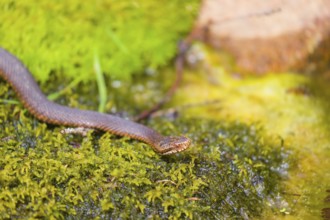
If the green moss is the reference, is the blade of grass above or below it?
below

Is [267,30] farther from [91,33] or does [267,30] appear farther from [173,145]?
[173,145]

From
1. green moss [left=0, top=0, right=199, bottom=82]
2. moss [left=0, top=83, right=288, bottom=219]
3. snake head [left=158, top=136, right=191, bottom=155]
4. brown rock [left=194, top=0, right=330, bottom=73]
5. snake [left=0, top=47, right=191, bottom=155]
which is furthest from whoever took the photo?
brown rock [left=194, top=0, right=330, bottom=73]

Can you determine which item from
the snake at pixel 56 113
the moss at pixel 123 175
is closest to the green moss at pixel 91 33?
the snake at pixel 56 113

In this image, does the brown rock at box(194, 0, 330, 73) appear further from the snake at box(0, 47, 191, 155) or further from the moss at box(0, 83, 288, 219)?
the snake at box(0, 47, 191, 155)

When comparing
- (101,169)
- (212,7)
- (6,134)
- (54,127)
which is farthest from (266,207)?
(212,7)

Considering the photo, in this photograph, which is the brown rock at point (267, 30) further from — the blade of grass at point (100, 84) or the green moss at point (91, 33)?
the blade of grass at point (100, 84)

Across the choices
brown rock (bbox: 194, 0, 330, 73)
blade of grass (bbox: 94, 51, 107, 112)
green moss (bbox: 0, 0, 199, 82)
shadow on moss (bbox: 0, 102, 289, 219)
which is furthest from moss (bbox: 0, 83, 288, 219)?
brown rock (bbox: 194, 0, 330, 73)

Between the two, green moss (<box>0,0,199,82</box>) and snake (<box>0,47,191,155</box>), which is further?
green moss (<box>0,0,199,82</box>)
